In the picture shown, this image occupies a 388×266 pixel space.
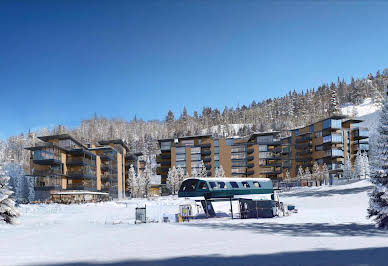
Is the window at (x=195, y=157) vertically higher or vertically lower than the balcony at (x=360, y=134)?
lower

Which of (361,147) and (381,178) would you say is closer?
(381,178)

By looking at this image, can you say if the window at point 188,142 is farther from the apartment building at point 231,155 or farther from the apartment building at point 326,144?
the apartment building at point 326,144

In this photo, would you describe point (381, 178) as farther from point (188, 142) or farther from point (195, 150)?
point (188, 142)

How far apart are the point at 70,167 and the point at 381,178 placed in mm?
67917

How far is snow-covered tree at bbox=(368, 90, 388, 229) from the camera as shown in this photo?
74.3ft

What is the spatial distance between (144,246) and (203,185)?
1735cm

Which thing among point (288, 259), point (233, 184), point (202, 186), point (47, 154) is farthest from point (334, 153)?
point (288, 259)

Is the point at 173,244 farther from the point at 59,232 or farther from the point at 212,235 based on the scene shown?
the point at 59,232

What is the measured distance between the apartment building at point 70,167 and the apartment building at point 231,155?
23.5m

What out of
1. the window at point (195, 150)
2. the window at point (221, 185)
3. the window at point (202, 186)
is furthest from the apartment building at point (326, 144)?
the window at point (202, 186)

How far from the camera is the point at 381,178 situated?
920 inches

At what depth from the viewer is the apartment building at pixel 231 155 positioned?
114 metres

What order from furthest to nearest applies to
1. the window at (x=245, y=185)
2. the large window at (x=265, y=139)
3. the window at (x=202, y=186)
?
the large window at (x=265, y=139)
the window at (x=245, y=185)
the window at (x=202, y=186)

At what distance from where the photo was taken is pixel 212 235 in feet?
66.1
